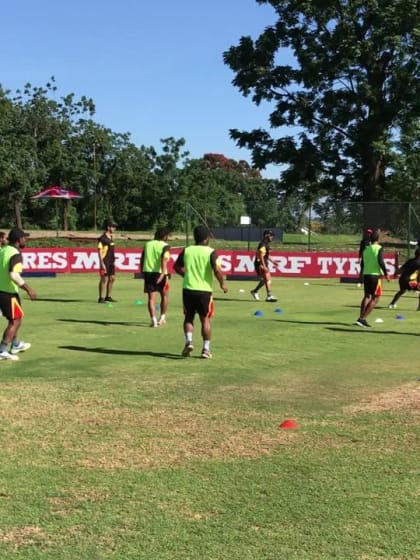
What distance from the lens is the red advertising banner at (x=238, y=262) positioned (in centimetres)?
2591

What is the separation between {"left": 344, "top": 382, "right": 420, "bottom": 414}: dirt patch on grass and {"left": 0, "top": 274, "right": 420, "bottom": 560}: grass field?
2 centimetres

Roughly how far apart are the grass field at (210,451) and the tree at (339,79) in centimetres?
3027

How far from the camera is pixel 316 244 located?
1094 inches

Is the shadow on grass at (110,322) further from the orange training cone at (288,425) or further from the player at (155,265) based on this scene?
the orange training cone at (288,425)

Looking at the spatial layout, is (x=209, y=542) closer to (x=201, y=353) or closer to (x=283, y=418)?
(x=283, y=418)

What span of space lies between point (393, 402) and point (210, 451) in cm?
245

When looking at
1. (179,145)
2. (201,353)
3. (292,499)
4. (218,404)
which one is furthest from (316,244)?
(179,145)

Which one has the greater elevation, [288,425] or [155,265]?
[155,265]

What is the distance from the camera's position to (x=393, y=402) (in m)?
6.77

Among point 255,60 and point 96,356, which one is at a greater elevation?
point 255,60

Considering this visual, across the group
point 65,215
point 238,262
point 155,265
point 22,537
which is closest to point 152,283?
point 155,265

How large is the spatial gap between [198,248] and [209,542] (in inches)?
228

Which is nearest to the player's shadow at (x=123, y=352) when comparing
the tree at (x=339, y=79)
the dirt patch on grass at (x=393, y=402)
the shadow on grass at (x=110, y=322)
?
the shadow on grass at (x=110, y=322)

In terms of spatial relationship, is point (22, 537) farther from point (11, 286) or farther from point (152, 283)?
point (152, 283)
